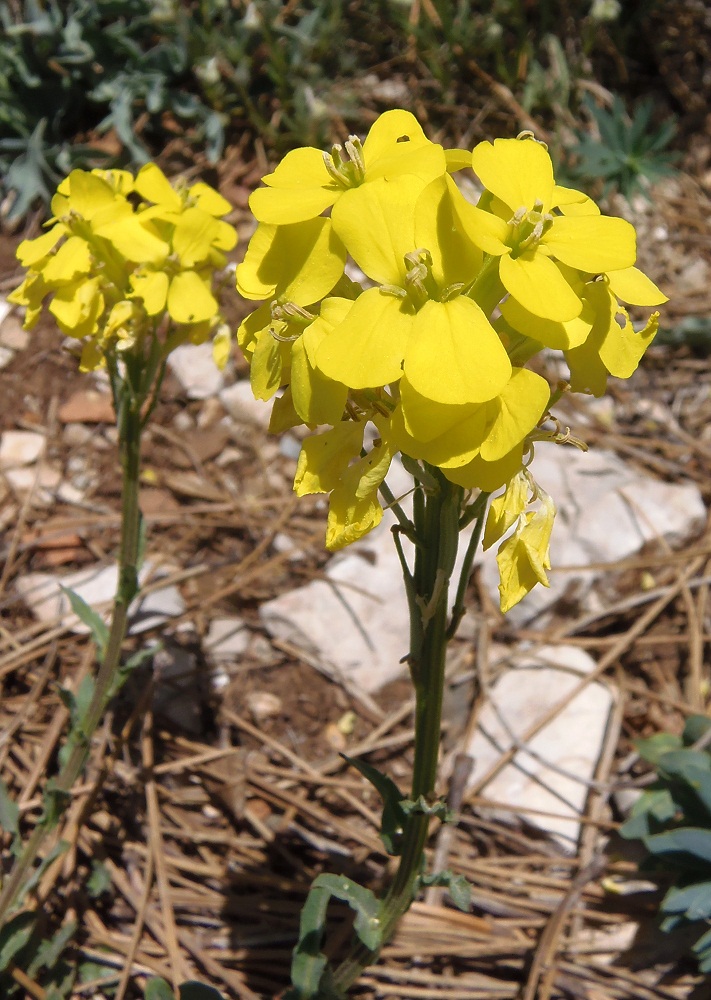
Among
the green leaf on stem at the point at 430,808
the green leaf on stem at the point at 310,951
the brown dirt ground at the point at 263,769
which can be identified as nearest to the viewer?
the green leaf on stem at the point at 430,808

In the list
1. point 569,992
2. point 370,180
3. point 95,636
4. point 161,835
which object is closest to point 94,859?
point 161,835

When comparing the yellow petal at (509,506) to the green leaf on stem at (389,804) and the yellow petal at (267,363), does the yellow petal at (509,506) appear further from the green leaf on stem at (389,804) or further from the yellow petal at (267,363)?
the green leaf on stem at (389,804)

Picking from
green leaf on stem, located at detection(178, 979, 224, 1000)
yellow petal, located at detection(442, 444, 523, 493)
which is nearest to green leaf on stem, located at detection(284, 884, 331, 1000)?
green leaf on stem, located at detection(178, 979, 224, 1000)

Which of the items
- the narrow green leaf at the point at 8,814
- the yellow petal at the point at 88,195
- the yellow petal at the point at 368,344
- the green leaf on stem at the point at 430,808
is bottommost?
the narrow green leaf at the point at 8,814

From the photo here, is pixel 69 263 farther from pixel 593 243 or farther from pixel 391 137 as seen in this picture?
pixel 593 243

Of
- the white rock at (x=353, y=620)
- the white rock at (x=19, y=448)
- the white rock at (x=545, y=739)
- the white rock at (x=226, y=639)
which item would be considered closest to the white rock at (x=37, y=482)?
the white rock at (x=19, y=448)

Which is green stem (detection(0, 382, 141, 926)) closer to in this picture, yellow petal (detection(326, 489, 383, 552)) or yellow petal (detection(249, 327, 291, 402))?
yellow petal (detection(249, 327, 291, 402))

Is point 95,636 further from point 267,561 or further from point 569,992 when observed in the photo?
point 569,992
